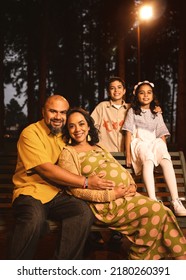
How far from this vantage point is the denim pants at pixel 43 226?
3.60m

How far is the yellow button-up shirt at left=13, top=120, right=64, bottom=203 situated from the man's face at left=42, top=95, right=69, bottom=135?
98 mm

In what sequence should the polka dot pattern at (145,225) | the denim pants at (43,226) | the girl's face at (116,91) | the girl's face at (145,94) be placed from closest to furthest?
the denim pants at (43,226) < the polka dot pattern at (145,225) < the girl's face at (145,94) < the girl's face at (116,91)

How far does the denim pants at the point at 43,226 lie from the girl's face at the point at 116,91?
7.86ft

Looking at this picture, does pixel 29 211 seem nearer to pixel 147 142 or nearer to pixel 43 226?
pixel 43 226

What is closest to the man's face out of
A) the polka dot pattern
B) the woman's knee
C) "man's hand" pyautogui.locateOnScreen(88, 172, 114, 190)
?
"man's hand" pyautogui.locateOnScreen(88, 172, 114, 190)

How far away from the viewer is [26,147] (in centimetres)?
415

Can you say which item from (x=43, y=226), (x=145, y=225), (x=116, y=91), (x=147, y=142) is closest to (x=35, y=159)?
(x=43, y=226)

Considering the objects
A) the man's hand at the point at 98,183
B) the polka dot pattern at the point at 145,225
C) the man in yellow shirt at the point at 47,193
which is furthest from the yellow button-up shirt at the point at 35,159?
the polka dot pattern at the point at 145,225

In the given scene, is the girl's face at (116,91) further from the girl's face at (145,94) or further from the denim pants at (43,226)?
the denim pants at (43,226)

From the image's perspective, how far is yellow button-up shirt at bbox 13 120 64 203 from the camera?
4.05 meters

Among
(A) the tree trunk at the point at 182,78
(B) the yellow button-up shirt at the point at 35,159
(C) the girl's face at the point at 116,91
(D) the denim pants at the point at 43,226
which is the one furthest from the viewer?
(A) the tree trunk at the point at 182,78

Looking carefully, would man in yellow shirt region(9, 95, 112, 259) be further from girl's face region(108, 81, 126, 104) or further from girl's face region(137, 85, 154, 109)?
girl's face region(108, 81, 126, 104)

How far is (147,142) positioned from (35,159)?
1.71 meters
